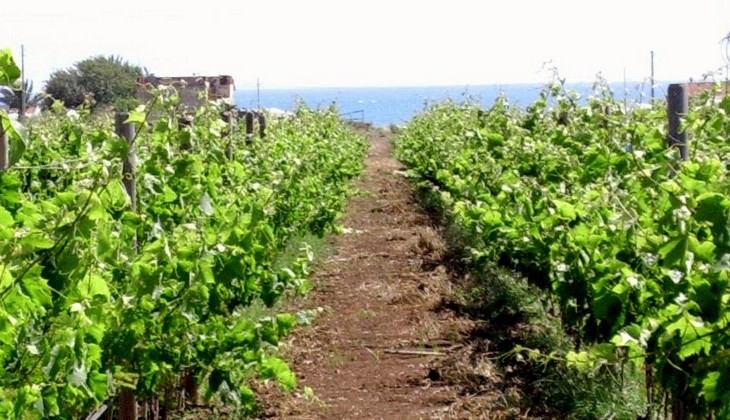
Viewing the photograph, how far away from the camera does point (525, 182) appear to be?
8125 millimetres

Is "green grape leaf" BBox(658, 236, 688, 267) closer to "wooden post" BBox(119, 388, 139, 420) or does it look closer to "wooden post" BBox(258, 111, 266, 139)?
"wooden post" BBox(119, 388, 139, 420)

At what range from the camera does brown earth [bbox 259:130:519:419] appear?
7.33 metres

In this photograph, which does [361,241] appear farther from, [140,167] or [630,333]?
[630,333]

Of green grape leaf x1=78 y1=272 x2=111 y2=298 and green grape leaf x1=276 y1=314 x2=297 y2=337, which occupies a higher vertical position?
green grape leaf x1=78 y1=272 x2=111 y2=298

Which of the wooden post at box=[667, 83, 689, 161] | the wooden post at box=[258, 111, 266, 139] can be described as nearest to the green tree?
the wooden post at box=[258, 111, 266, 139]

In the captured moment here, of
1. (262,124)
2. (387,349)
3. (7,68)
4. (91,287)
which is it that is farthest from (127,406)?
(262,124)

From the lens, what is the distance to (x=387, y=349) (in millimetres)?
9078

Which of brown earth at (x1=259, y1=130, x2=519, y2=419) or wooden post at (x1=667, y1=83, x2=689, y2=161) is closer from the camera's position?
wooden post at (x1=667, y1=83, x2=689, y2=161)

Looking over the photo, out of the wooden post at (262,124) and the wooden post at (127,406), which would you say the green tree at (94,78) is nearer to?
the wooden post at (262,124)

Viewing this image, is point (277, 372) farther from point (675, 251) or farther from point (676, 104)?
point (676, 104)

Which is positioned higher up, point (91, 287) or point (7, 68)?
point (7, 68)

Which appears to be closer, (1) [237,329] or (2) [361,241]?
(1) [237,329]

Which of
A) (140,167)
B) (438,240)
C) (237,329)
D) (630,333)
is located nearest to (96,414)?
(237,329)

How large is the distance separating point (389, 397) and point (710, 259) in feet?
13.4
